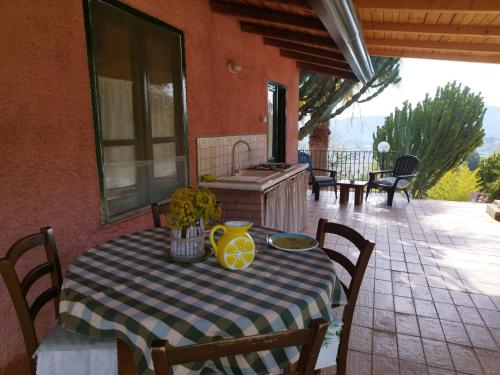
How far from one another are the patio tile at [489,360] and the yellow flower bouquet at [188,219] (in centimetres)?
177

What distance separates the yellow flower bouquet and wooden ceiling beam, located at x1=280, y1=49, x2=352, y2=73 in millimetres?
4467

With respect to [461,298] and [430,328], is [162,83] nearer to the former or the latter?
[430,328]

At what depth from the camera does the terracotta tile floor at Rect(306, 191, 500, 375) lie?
6.68ft

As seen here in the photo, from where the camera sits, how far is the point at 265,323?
1.04 meters

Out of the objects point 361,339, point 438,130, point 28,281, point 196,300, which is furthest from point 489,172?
point 28,281

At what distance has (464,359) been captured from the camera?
203cm

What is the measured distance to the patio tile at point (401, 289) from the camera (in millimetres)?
2820

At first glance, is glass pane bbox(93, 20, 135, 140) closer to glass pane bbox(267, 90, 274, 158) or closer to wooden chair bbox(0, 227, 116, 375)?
wooden chair bbox(0, 227, 116, 375)

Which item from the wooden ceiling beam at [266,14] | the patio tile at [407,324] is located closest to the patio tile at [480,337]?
the patio tile at [407,324]

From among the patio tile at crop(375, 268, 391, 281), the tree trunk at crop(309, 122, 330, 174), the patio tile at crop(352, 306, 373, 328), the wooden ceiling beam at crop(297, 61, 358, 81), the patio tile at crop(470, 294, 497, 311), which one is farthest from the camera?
the tree trunk at crop(309, 122, 330, 174)

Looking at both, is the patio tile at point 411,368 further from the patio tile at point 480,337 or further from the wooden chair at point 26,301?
the wooden chair at point 26,301

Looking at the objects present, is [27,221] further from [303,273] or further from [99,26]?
[303,273]

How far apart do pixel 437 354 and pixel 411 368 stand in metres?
0.24

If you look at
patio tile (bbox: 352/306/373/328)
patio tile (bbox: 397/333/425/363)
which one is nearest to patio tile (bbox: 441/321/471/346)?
patio tile (bbox: 397/333/425/363)
